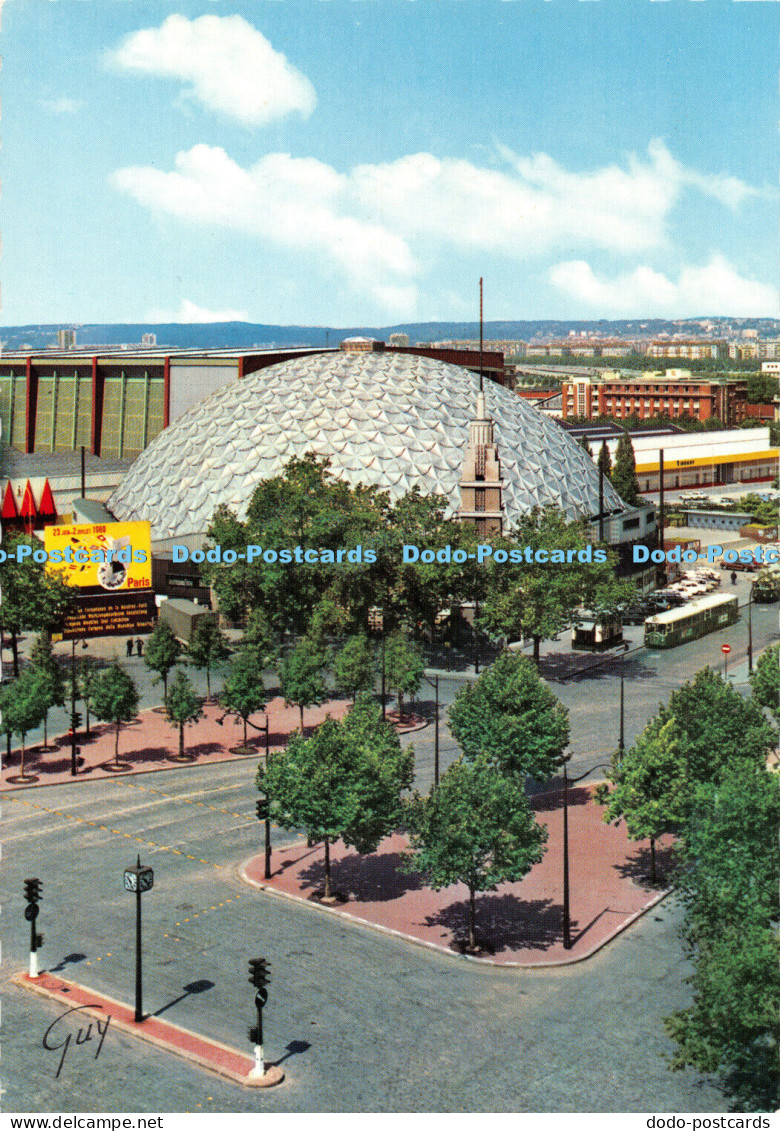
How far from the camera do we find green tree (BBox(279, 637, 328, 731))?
71.7 meters

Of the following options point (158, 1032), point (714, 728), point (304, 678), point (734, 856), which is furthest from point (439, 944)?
point (304, 678)

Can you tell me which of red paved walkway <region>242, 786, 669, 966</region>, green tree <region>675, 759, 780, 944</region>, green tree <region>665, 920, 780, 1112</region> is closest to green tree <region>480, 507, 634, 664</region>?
red paved walkway <region>242, 786, 669, 966</region>

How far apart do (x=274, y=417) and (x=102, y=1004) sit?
258 feet

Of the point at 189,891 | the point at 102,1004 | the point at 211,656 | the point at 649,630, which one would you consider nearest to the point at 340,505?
the point at 211,656

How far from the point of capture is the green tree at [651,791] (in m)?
51.1

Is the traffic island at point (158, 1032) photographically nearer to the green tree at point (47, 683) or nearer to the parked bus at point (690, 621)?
the green tree at point (47, 683)

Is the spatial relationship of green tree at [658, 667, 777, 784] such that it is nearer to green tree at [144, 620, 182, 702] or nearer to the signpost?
the signpost

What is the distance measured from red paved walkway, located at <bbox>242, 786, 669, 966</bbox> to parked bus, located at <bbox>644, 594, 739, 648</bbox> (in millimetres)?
39127

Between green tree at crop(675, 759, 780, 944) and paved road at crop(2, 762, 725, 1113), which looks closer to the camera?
paved road at crop(2, 762, 725, 1113)

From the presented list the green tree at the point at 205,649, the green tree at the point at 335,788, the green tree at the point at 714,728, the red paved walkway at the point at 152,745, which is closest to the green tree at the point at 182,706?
the red paved walkway at the point at 152,745

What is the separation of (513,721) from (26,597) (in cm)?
3776

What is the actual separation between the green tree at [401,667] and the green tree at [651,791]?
2248 centimetres

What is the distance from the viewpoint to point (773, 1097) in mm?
33812

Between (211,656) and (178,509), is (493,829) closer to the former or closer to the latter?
(211,656)
